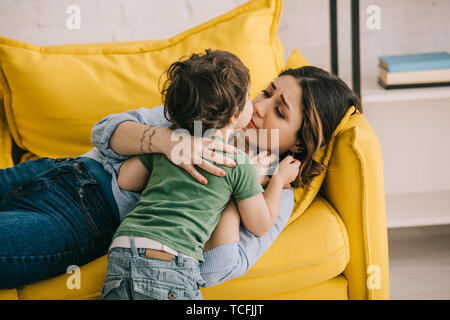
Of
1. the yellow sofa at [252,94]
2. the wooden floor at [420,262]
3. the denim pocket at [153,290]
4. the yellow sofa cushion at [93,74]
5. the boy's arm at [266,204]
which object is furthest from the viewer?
the wooden floor at [420,262]

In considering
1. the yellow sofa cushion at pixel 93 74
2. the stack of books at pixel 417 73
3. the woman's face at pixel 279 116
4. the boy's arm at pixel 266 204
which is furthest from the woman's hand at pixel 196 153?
the stack of books at pixel 417 73

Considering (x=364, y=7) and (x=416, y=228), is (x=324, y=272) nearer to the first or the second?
(x=416, y=228)

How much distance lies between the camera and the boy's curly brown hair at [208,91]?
894 mm

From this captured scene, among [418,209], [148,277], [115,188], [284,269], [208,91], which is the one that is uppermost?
[208,91]

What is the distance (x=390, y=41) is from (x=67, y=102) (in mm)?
1286

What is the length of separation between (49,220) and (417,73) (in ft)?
4.13

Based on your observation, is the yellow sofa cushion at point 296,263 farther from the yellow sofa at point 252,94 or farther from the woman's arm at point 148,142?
the woman's arm at point 148,142

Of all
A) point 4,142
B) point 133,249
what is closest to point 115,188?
point 133,249

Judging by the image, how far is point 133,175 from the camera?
1.07m

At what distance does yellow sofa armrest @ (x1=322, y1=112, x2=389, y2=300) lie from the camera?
3.66 feet

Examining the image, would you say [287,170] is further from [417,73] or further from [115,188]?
[417,73]

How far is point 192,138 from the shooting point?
965mm

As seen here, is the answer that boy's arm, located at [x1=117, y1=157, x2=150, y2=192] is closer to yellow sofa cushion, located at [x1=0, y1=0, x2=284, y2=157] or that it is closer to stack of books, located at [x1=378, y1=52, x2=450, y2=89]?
yellow sofa cushion, located at [x1=0, y1=0, x2=284, y2=157]

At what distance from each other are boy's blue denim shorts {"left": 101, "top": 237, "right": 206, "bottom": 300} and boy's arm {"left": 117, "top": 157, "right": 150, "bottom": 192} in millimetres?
211
